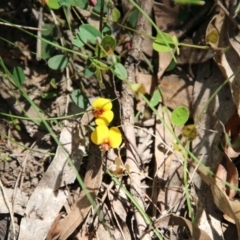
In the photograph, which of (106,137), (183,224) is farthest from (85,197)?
(183,224)

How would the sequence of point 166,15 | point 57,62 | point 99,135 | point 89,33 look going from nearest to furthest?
point 99,135, point 89,33, point 57,62, point 166,15

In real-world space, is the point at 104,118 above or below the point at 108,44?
below

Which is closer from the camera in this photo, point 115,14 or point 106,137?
point 106,137

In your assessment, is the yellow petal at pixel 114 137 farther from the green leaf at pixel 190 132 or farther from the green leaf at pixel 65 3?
the green leaf at pixel 65 3

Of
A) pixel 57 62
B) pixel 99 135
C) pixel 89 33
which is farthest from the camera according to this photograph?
pixel 57 62

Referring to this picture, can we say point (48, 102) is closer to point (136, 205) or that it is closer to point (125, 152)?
point (125, 152)

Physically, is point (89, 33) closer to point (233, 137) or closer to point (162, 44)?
point (162, 44)

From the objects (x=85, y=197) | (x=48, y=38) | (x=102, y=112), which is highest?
(x=48, y=38)

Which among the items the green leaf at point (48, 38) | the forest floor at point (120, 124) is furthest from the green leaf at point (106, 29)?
the green leaf at point (48, 38)
